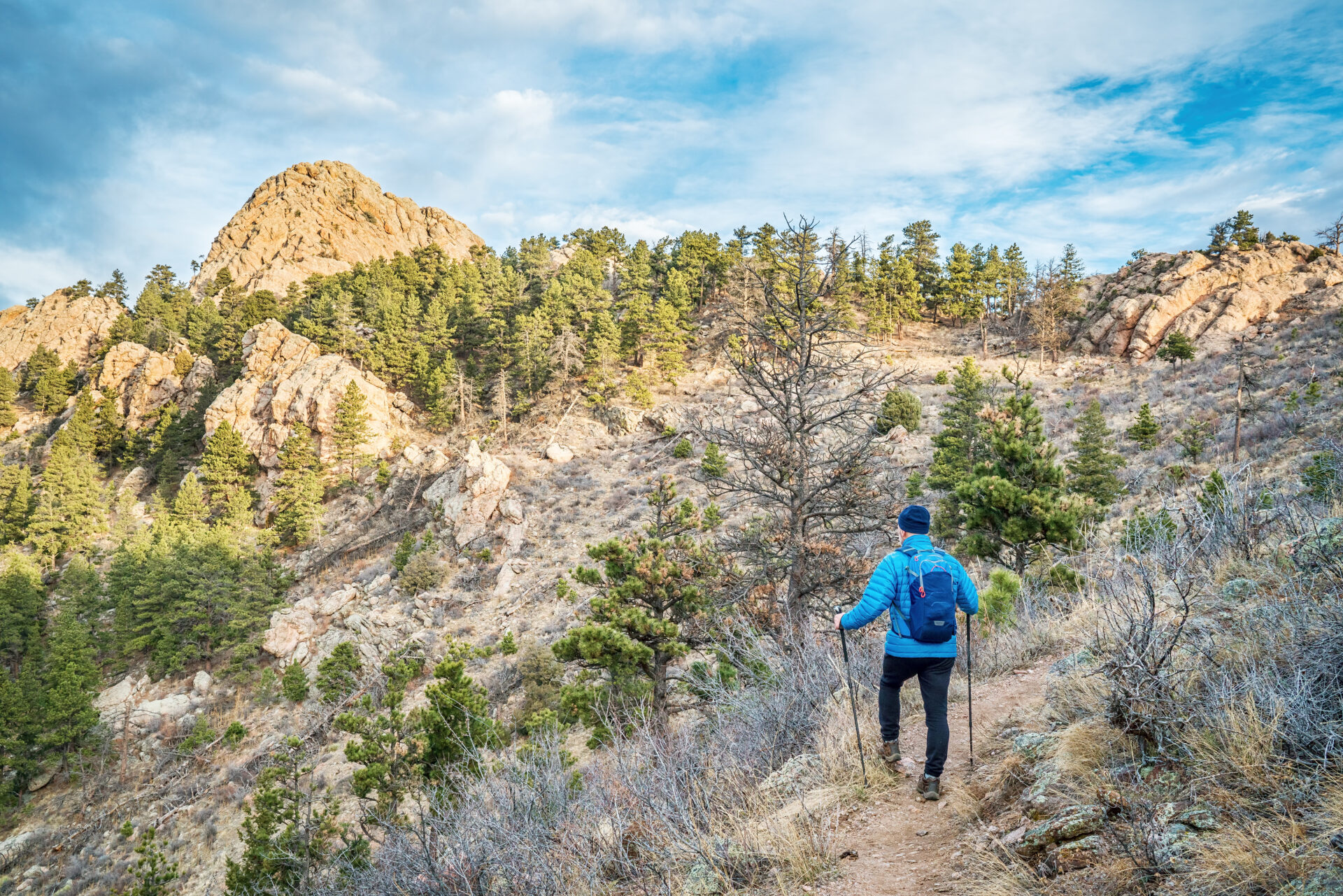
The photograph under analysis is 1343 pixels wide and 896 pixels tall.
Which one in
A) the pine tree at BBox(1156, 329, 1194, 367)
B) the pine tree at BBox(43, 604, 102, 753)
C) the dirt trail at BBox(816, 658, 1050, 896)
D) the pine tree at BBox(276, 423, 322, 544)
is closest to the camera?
the dirt trail at BBox(816, 658, 1050, 896)

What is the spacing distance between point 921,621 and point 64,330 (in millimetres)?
78156

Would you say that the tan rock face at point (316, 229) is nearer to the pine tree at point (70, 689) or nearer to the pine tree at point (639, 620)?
the pine tree at point (70, 689)

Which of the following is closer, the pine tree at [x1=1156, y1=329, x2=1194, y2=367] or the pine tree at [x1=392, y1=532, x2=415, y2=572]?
the pine tree at [x1=392, y1=532, x2=415, y2=572]

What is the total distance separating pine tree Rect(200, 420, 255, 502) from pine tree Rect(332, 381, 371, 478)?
616 centimetres

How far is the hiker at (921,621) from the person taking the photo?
141 inches

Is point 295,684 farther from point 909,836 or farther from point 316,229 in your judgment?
point 316,229

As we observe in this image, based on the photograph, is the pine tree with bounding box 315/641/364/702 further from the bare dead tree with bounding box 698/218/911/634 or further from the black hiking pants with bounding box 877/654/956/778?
the black hiking pants with bounding box 877/654/956/778

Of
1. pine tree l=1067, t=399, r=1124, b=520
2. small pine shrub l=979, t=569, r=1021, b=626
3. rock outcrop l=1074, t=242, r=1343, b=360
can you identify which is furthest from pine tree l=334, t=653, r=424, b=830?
rock outcrop l=1074, t=242, r=1343, b=360

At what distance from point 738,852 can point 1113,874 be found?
5.53 ft

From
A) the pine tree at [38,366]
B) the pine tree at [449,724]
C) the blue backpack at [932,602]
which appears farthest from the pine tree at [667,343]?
the pine tree at [38,366]

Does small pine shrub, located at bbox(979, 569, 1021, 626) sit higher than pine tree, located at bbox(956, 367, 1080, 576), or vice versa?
pine tree, located at bbox(956, 367, 1080, 576)

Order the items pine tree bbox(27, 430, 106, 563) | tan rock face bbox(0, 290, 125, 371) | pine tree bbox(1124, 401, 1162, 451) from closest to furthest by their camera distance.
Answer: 1. pine tree bbox(1124, 401, 1162, 451)
2. pine tree bbox(27, 430, 106, 563)
3. tan rock face bbox(0, 290, 125, 371)

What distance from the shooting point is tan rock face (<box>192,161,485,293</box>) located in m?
63.3

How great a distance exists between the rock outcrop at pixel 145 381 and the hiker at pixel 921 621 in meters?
52.2
